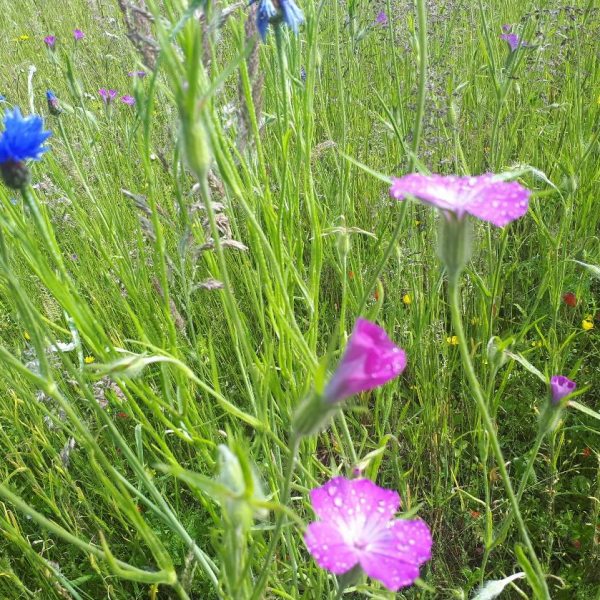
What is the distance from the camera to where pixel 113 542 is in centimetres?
121

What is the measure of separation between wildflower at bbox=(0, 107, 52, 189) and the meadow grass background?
8 centimetres

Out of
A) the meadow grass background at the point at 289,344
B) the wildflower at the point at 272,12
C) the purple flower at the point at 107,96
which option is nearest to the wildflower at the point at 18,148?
the meadow grass background at the point at 289,344

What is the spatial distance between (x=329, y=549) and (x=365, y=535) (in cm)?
8

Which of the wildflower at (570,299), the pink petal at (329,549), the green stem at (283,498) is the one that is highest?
the green stem at (283,498)

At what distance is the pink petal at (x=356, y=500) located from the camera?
558 millimetres

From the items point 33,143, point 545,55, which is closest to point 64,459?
point 33,143

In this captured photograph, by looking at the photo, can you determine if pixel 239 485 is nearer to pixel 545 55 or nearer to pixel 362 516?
pixel 362 516

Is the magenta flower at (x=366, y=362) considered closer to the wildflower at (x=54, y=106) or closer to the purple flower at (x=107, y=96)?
the wildflower at (x=54, y=106)

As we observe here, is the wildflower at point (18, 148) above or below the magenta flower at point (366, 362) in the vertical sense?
above

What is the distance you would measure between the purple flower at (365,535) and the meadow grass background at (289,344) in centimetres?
12

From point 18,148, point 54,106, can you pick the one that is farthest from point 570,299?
point 54,106

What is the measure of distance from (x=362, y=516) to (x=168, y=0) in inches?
24.9

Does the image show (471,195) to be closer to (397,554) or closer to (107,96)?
(397,554)

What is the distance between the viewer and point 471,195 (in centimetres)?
51
